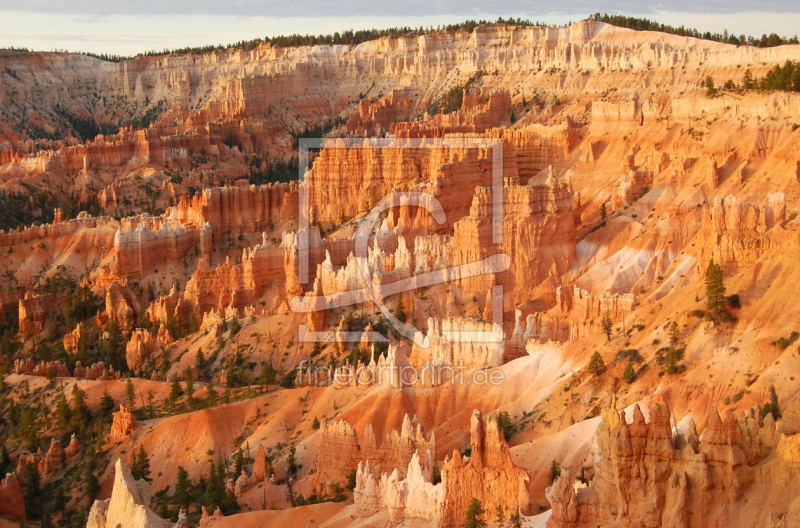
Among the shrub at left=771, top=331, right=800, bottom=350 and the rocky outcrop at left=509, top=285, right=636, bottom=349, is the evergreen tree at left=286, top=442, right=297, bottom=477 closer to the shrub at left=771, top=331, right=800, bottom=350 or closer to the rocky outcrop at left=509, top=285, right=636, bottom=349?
the rocky outcrop at left=509, top=285, right=636, bottom=349

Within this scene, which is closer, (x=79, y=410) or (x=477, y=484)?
(x=477, y=484)

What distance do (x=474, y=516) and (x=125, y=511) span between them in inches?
336

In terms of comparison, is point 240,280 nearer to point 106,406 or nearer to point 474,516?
point 106,406

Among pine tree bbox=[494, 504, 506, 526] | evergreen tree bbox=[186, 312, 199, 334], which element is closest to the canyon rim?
pine tree bbox=[494, 504, 506, 526]

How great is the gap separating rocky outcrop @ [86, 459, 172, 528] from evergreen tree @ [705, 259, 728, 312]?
16783mm

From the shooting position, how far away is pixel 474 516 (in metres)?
26.6

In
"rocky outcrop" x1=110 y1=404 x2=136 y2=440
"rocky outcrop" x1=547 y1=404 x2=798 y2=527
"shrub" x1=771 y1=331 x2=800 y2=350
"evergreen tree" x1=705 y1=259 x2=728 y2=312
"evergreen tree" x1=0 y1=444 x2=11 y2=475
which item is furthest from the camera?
"evergreen tree" x1=0 y1=444 x2=11 y2=475

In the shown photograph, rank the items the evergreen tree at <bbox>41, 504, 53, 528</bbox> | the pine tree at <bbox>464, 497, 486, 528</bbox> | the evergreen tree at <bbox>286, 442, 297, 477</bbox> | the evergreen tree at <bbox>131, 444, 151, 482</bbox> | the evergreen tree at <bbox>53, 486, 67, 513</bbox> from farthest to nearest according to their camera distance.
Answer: the evergreen tree at <bbox>53, 486, 67, 513</bbox>
the evergreen tree at <bbox>131, 444, 151, 482</bbox>
the evergreen tree at <bbox>41, 504, 53, 528</bbox>
the evergreen tree at <bbox>286, 442, 297, 477</bbox>
the pine tree at <bbox>464, 497, 486, 528</bbox>

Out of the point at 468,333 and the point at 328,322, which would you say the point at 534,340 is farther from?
the point at 328,322

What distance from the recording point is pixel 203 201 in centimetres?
7694

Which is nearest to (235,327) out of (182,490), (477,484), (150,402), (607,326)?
(150,402)

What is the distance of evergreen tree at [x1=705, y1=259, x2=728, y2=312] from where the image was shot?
33.0 metres

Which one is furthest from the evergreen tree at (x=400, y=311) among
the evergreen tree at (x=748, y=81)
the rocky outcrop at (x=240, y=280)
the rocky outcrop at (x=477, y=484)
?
the evergreen tree at (x=748, y=81)

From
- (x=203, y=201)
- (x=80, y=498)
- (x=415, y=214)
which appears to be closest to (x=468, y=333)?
(x=80, y=498)
